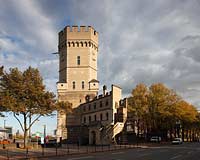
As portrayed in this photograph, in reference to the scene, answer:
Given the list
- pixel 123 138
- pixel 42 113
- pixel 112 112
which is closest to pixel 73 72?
pixel 112 112

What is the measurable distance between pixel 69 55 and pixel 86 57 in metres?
5.06

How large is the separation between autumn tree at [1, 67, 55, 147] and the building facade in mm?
37487

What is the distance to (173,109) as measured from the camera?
7044 centimetres

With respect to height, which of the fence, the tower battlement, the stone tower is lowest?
the fence

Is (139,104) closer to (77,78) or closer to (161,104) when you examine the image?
(161,104)

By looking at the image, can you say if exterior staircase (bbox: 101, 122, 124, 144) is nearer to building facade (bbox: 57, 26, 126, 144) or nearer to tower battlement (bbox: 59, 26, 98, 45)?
building facade (bbox: 57, 26, 126, 144)

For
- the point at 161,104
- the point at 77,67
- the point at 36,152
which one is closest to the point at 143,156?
the point at 36,152

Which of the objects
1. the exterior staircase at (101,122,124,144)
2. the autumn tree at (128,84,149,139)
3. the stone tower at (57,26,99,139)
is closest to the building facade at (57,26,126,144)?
the stone tower at (57,26,99,139)

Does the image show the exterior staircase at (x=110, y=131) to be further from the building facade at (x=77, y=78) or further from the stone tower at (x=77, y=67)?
the stone tower at (x=77, y=67)

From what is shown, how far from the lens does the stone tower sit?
92312 millimetres

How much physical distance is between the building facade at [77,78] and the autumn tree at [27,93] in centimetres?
3749

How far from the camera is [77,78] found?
93.8m

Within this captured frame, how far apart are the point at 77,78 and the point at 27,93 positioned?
154ft

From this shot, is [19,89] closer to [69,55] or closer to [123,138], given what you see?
[123,138]
